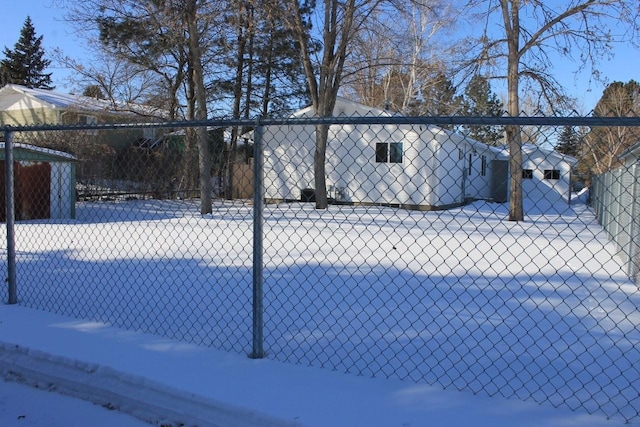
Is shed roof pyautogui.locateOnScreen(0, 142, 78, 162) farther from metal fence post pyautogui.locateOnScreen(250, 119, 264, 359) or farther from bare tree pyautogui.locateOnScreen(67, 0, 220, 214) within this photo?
metal fence post pyautogui.locateOnScreen(250, 119, 264, 359)

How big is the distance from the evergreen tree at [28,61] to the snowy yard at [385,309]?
1719 inches

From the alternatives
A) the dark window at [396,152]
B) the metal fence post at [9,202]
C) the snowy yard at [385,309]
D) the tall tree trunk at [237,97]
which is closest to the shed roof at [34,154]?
the snowy yard at [385,309]

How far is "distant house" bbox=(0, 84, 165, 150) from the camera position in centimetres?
2139

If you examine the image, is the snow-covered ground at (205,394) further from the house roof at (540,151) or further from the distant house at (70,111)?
the distant house at (70,111)

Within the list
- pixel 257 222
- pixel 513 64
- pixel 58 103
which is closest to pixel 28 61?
pixel 58 103

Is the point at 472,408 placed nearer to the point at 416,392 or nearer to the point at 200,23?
the point at 416,392

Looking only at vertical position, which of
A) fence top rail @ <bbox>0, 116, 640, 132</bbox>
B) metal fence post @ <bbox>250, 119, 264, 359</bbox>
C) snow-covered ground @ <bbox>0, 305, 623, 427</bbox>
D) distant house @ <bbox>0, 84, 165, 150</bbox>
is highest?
distant house @ <bbox>0, 84, 165, 150</bbox>

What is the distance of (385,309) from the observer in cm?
504

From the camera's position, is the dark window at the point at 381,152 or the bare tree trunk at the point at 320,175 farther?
the dark window at the point at 381,152

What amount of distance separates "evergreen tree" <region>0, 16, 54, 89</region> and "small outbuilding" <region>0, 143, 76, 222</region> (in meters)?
36.3

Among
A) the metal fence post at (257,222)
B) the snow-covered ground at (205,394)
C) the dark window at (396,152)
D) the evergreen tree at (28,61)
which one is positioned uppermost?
the evergreen tree at (28,61)

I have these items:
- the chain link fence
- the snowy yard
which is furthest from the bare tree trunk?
the snowy yard

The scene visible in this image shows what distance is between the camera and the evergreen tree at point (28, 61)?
150ft

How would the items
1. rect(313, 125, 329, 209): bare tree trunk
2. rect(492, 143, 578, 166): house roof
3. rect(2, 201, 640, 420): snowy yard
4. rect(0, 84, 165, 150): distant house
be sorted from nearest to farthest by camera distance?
rect(2, 201, 640, 420): snowy yard
rect(492, 143, 578, 166): house roof
rect(313, 125, 329, 209): bare tree trunk
rect(0, 84, 165, 150): distant house
